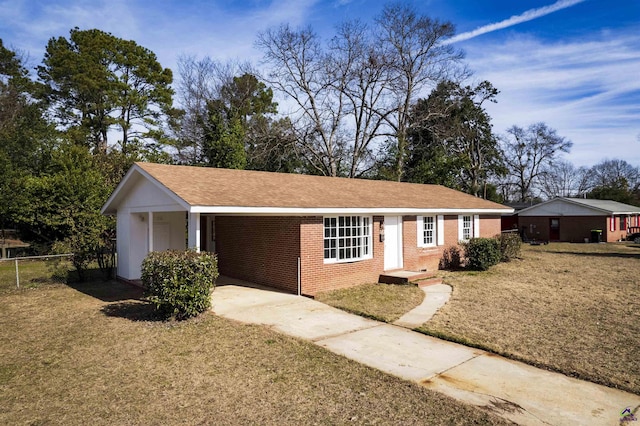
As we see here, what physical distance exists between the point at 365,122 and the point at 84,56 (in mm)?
22252

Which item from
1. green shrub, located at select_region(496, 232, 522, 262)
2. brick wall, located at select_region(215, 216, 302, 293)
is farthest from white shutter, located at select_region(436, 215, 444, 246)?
brick wall, located at select_region(215, 216, 302, 293)

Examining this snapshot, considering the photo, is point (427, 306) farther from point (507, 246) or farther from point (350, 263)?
point (507, 246)

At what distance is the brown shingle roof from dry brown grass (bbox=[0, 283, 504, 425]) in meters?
3.19

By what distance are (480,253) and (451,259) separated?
1296 mm

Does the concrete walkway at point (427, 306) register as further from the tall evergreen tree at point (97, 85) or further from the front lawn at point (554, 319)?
the tall evergreen tree at point (97, 85)

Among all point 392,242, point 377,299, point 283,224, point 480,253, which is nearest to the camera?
point 377,299

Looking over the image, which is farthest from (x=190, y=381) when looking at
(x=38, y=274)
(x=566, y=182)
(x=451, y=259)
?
(x=566, y=182)

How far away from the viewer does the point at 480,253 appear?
55.0 feet

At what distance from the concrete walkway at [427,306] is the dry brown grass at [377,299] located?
0.17 metres

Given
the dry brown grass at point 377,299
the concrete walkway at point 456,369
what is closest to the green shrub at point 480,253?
the dry brown grass at point 377,299

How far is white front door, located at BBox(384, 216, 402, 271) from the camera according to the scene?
47.4ft

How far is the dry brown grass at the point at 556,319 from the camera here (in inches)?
257

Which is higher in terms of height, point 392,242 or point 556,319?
point 392,242

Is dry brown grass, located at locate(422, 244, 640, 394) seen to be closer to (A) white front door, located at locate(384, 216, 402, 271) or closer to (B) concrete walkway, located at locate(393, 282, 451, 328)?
(B) concrete walkway, located at locate(393, 282, 451, 328)
